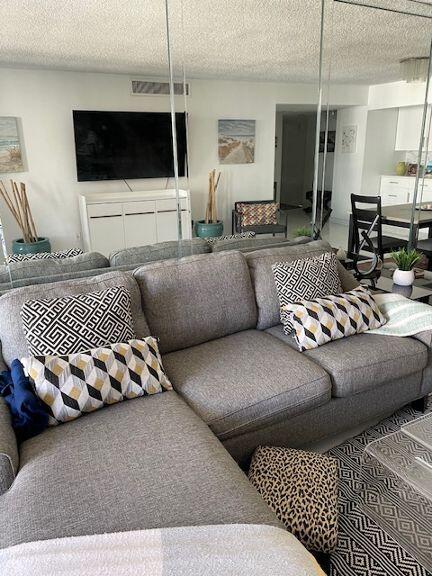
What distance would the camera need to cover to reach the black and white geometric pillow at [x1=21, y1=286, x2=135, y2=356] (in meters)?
1.49

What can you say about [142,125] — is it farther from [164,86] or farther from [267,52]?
[267,52]

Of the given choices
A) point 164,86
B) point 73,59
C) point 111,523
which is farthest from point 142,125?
point 111,523

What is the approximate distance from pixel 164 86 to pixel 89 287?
353 cm

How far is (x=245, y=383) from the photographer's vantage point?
1.61m

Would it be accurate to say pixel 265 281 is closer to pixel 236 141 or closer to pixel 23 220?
pixel 23 220

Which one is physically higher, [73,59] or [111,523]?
[73,59]

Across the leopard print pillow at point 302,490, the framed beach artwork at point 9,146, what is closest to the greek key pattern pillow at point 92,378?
the leopard print pillow at point 302,490

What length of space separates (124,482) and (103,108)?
412 cm

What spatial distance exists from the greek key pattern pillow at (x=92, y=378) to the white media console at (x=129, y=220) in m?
2.44

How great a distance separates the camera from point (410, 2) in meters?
2.80

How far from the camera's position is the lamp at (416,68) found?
3684 millimetres

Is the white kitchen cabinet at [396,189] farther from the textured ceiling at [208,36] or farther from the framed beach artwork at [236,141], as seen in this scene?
the framed beach artwork at [236,141]

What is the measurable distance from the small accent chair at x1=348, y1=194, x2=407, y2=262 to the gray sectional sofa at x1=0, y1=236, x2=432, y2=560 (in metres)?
1.38

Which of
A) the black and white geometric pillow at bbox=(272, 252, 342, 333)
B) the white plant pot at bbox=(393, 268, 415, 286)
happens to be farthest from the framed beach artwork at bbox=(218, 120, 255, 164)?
the black and white geometric pillow at bbox=(272, 252, 342, 333)
